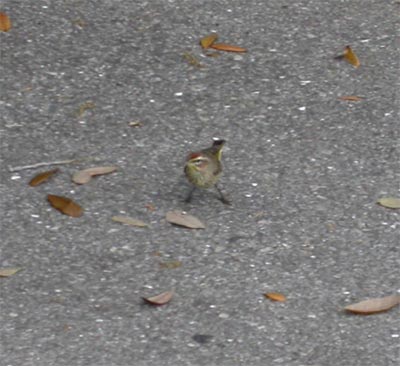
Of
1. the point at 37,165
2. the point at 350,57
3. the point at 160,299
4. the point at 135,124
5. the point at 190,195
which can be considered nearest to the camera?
the point at 160,299

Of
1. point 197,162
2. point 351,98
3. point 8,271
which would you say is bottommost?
point 8,271

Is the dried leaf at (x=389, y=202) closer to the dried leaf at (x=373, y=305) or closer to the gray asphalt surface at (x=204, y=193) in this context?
the gray asphalt surface at (x=204, y=193)

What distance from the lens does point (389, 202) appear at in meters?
6.03

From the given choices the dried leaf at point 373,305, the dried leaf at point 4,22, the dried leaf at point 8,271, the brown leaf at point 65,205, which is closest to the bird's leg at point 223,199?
the brown leaf at point 65,205

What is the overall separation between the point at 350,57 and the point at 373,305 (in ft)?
7.49

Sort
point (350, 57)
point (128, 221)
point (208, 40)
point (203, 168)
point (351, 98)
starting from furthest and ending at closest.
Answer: point (208, 40) → point (350, 57) → point (351, 98) → point (203, 168) → point (128, 221)

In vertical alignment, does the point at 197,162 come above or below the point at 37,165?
above

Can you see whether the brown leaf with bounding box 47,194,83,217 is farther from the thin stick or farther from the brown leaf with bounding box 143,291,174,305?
the brown leaf with bounding box 143,291,174,305

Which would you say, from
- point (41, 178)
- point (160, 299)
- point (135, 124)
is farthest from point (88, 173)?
point (160, 299)

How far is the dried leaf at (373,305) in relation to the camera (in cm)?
527

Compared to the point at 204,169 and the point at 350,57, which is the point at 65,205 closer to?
the point at 204,169

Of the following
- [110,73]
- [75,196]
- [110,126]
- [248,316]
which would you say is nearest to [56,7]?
[110,73]

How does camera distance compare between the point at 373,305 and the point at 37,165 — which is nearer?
the point at 373,305

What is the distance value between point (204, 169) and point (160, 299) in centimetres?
87
